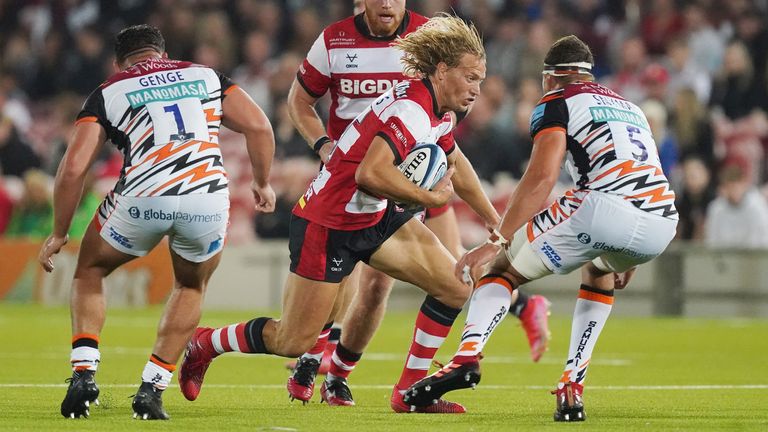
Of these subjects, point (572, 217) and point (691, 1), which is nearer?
point (572, 217)

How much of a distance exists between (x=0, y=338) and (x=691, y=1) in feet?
33.7

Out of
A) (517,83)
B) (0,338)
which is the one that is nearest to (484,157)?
(517,83)

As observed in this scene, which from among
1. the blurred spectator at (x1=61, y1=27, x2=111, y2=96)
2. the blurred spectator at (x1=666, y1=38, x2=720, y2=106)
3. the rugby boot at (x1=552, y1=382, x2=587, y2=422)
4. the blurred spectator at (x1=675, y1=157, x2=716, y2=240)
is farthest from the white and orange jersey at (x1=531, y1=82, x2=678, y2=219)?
the blurred spectator at (x1=61, y1=27, x2=111, y2=96)

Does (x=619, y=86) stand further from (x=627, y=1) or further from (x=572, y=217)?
(x=572, y=217)

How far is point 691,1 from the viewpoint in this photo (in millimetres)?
18984

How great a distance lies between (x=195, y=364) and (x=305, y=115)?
2172mm

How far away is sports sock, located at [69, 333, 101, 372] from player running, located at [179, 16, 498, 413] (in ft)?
2.01

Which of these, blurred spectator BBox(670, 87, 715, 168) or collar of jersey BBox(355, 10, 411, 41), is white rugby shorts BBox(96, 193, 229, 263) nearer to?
collar of jersey BBox(355, 10, 411, 41)

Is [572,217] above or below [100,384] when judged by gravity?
above

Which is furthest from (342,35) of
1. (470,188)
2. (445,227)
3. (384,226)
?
(384,226)

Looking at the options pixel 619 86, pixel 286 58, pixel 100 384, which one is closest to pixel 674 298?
pixel 619 86

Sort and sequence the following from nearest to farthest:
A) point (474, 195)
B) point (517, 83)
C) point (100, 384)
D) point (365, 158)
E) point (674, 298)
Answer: point (365, 158), point (474, 195), point (100, 384), point (674, 298), point (517, 83)

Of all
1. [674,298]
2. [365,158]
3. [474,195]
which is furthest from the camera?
[674,298]

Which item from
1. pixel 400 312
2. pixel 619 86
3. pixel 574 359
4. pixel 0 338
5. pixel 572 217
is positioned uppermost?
pixel 572 217
